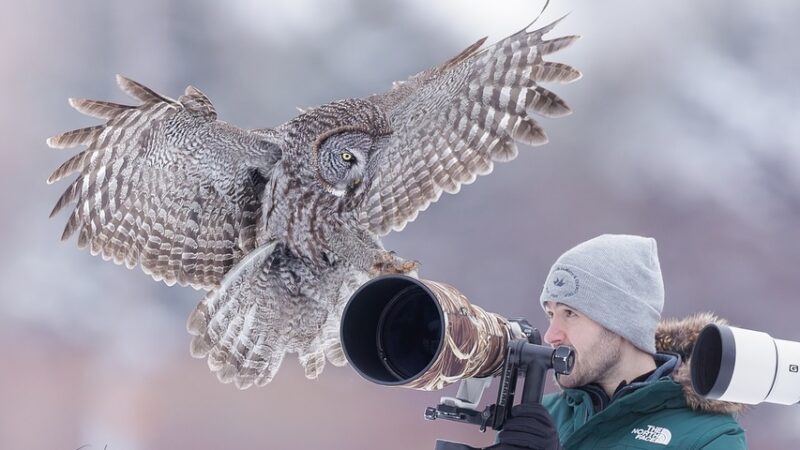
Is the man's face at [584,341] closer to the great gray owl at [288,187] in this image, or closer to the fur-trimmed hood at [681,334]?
the fur-trimmed hood at [681,334]

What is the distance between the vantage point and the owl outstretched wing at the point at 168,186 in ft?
6.15

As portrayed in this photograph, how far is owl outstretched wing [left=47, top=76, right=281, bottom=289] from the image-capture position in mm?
1876

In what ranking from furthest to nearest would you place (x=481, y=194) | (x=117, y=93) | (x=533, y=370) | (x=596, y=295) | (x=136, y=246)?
(x=481, y=194) → (x=117, y=93) → (x=136, y=246) → (x=596, y=295) → (x=533, y=370)

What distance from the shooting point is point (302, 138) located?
2.04 m

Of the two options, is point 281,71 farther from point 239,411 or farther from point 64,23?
point 239,411

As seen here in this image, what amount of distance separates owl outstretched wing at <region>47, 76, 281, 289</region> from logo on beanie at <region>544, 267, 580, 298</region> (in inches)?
40.2

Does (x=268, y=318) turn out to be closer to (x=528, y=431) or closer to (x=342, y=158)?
(x=342, y=158)

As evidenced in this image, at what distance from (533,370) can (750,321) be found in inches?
59.2

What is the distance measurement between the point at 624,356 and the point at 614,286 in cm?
11

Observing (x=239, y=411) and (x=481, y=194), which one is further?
(x=481, y=194)

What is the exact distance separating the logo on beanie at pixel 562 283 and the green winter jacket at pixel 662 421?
0.52 feet

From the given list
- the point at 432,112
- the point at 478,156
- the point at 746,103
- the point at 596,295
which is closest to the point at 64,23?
the point at 432,112

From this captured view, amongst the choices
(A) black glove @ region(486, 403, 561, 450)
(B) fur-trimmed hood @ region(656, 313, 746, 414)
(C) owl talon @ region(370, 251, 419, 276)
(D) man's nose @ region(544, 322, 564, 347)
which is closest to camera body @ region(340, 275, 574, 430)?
(A) black glove @ region(486, 403, 561, 450)

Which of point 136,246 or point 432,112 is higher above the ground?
point 432,112
